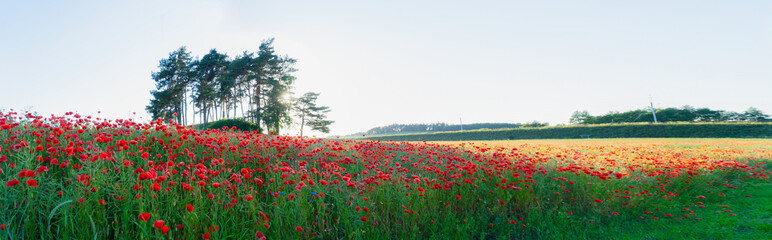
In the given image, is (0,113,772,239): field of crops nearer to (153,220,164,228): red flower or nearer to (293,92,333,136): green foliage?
(153,220,164,228): red flower

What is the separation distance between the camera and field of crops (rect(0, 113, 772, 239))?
2395 mm

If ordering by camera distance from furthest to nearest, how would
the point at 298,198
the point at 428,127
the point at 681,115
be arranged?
the point at 428,127
the point at 681,115
the point at 298,198

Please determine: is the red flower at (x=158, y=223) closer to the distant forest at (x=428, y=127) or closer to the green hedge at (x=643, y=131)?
the green hedge at (x=643, y=131)

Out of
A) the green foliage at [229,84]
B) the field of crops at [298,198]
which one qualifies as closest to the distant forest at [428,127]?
the green foliage at [229,84]

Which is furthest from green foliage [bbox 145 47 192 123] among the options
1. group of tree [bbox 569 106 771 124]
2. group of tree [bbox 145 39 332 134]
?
group of tree [bbox 569 106 771 124]

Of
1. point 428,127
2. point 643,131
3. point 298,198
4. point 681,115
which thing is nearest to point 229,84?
point 298,198

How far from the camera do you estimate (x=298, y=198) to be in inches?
117

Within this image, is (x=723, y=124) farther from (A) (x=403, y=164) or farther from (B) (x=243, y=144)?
(B) (x=243, y=144)

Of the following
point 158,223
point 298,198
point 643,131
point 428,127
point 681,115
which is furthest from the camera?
point 428,127

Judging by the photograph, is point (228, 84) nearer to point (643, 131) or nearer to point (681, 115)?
point (643, 131)

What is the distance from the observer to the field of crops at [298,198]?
7.86ft

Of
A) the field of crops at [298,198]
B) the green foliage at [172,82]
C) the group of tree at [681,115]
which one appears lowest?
the field of crops at [298,198]

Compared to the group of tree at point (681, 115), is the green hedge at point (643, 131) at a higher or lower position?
lower

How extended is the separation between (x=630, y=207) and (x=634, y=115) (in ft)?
249
